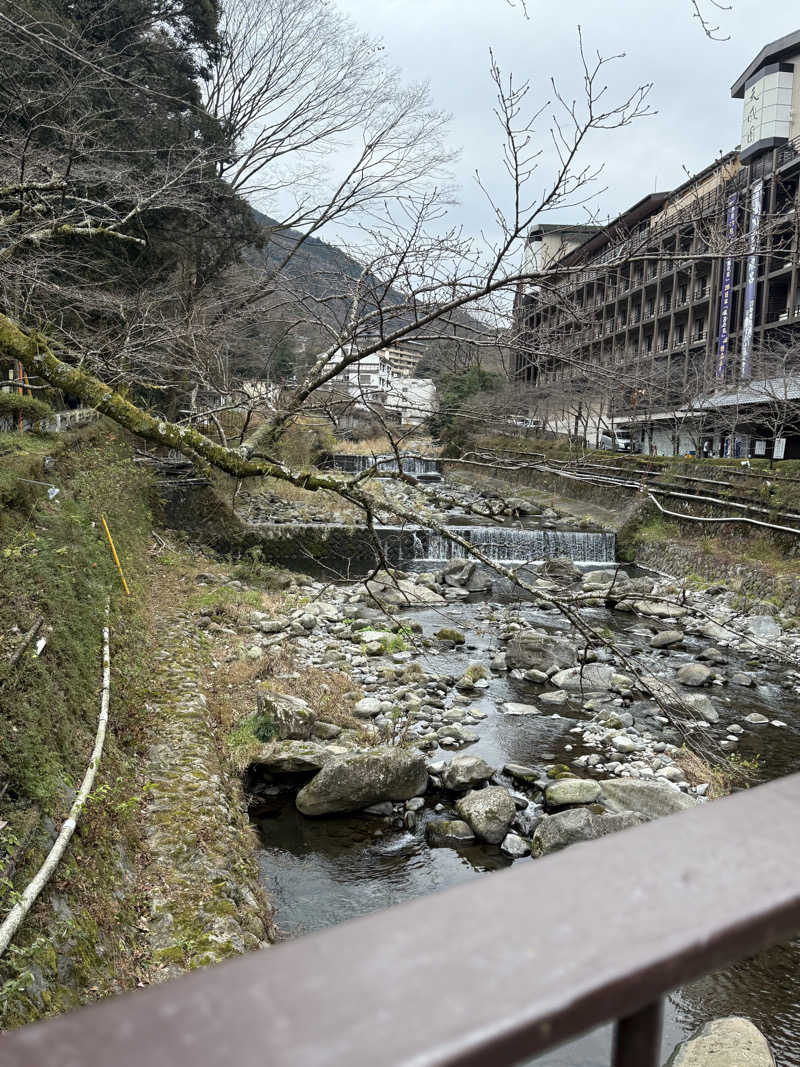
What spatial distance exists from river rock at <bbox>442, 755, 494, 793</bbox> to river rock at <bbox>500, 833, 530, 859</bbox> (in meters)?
0.83

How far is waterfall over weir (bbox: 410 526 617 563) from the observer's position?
17281mm

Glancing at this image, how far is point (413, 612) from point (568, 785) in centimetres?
648

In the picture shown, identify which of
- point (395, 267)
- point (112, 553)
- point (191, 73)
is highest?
point (191, 73)

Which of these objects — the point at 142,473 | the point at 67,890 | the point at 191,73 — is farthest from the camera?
the point at 191,73

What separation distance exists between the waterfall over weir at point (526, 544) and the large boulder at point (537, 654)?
675 centimetres

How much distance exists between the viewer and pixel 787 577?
522 inches

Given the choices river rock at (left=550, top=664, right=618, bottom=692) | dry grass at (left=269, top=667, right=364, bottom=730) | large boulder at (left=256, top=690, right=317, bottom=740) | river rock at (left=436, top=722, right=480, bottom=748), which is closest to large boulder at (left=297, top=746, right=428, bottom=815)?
large boulder at (left=256, top=690, right=317, bottom=740)

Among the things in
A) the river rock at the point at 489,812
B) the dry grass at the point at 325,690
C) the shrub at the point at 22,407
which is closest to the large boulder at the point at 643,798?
the river rock at the point at 489,812

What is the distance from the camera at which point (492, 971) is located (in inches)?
17.2

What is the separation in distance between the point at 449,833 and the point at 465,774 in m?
0.76

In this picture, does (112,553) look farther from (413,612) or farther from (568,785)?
(568,785)

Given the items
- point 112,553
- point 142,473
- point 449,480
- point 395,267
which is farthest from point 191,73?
point 449,480

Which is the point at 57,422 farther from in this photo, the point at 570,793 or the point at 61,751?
the point at 570,793

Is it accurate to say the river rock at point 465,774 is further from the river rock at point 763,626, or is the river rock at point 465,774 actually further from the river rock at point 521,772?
the river rock at point 763,626
